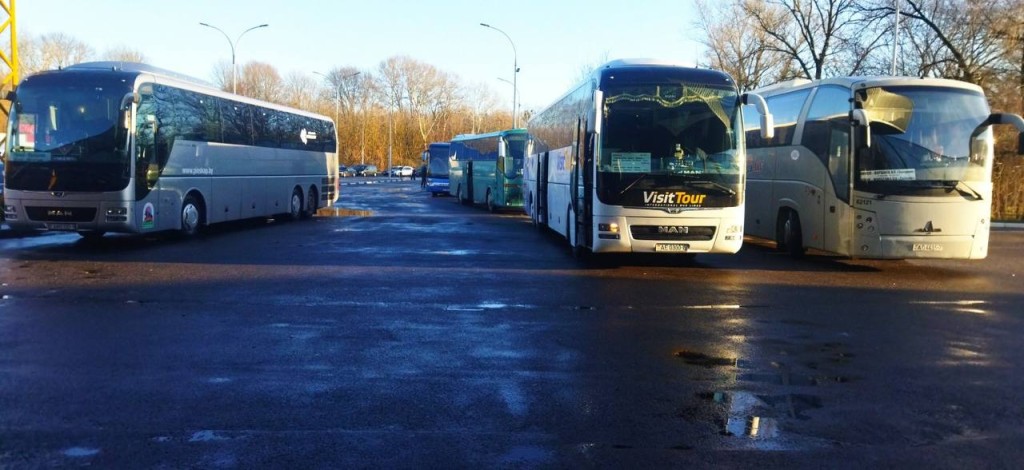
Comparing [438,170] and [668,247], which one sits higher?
[438,170]

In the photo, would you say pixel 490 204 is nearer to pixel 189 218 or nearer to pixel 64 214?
pixel 189 218

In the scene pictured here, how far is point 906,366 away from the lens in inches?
296

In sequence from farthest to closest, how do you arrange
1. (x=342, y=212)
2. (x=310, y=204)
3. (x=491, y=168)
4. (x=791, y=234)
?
(x=491, y=168), (x=342, y=212), (x=310, y=204), (x=791, y=234)

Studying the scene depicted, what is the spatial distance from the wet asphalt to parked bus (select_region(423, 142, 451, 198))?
35827 millimetres

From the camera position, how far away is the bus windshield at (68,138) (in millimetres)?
16000

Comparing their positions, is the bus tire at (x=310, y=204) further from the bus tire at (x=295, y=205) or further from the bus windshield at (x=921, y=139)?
the bus windshield at (x=921, y=139)

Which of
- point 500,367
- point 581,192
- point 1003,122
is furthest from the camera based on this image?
point 581,192

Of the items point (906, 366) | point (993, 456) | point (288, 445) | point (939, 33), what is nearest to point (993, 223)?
point (939, 33)

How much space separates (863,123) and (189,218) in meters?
14.0

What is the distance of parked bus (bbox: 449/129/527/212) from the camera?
103ft

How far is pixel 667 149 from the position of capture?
13602 millimetres

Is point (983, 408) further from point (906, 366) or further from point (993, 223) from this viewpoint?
point (993, 223)

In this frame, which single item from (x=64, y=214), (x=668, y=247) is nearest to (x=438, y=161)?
(x=64, y=214)

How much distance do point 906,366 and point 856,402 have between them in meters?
1.52
